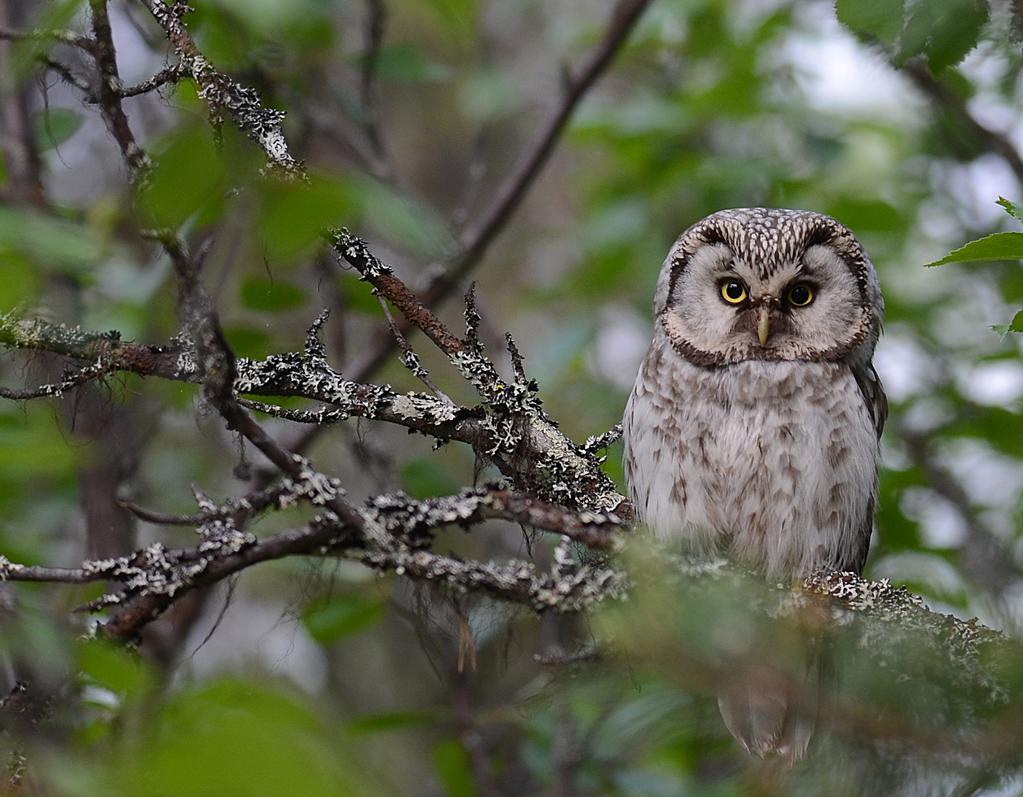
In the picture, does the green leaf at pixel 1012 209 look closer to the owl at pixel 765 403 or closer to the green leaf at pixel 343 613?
the owl at pixel 765 403

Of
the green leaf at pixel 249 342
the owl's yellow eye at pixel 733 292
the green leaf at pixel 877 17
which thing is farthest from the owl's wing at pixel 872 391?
the green leaf at pixel 249 342

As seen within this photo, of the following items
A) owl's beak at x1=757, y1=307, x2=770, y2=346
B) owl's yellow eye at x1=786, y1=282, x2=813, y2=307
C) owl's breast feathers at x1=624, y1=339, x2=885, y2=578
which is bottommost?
owl's breast feathers at x1=624, y1=339, x2=885, y2=578

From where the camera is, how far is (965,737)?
960 millimetres

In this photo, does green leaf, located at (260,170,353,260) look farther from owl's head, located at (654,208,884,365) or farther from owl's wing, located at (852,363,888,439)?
owl's wing, located at (852,363,888,439)

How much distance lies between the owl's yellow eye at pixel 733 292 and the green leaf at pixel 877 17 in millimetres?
1211

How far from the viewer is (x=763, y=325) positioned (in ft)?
9.74

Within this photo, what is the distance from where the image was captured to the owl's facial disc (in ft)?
9.86

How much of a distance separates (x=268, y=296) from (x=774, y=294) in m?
1.31

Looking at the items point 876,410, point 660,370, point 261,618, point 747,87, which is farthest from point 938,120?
point 261,618

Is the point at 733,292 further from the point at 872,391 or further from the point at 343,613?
the point at 343,613

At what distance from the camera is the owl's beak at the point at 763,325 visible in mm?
2953

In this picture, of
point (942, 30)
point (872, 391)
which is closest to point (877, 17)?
point (942, 30)

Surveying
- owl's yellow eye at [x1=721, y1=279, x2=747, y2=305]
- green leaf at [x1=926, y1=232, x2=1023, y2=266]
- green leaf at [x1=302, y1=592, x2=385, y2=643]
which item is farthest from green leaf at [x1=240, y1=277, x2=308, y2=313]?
green leaf at [x1=926, y1=232, x2=1023, y2=266]

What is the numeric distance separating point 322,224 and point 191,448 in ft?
14.1
